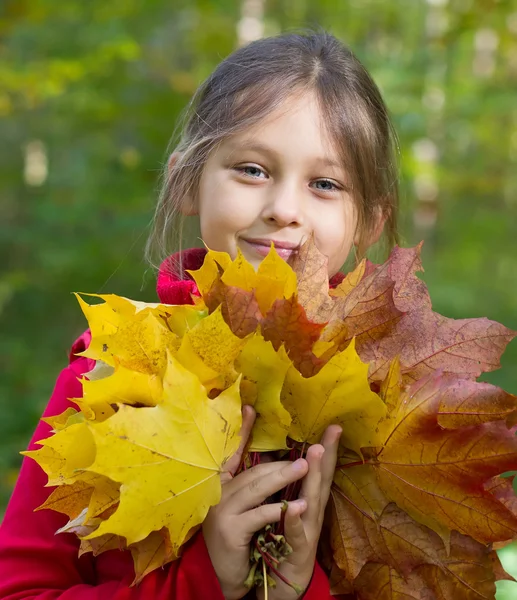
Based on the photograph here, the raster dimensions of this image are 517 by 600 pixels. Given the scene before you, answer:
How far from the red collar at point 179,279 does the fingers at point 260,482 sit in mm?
506

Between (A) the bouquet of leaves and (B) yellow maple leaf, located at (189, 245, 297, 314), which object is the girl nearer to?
(A) the bouquet of leaves

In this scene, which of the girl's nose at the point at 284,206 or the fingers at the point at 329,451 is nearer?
the fingers at the point at 329,451

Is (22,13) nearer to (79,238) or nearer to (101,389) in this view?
(79,238)

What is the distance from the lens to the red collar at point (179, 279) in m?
1.65

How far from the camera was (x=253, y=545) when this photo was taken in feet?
4.13

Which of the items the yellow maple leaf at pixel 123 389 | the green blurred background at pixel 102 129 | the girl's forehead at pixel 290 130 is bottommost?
the green blurred background at pixel 102 129

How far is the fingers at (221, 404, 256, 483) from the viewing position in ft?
3.95

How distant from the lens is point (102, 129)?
6715 millimetres

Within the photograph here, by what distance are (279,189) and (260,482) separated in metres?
0.70

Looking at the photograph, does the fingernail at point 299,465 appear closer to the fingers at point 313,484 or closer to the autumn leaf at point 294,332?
the fingers at point 313,484

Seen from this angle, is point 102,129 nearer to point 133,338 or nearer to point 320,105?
point 320,105

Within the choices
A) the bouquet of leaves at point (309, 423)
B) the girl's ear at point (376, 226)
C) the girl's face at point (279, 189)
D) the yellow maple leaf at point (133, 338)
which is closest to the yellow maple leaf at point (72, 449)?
the bouquet of leaves at point (309, 423)

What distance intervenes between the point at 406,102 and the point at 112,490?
6183 mm

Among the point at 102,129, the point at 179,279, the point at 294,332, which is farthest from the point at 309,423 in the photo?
the point at 102,129
